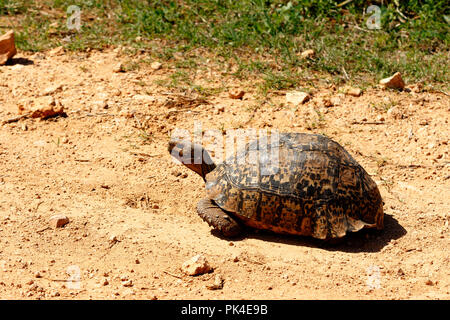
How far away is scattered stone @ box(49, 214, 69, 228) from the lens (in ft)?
14.6

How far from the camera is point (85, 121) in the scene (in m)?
6.16

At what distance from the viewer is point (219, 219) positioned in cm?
446

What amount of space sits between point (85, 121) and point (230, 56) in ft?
7.00

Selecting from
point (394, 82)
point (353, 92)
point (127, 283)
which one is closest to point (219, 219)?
point (127, 283)

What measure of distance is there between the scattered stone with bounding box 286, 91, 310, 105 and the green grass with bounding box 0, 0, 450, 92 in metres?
0.27

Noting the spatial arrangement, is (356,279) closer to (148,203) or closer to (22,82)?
(148,203)

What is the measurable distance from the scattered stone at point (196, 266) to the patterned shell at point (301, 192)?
607mm

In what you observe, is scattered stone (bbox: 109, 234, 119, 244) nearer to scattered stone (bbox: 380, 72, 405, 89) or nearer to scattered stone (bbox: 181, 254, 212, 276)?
scattered stone (bbox: 181, 254, 212, 276)

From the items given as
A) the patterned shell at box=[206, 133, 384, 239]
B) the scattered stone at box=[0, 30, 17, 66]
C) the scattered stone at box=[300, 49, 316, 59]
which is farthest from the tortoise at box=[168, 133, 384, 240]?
the scattered stone at box=[0, 30, 17, 66]

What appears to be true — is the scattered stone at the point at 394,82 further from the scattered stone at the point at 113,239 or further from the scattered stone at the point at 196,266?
the scattered stone at the point at 113,239

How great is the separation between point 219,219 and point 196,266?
1.90 feet

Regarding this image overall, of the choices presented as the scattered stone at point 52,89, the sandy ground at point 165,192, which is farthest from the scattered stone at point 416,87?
the scattered stone at point 52,89

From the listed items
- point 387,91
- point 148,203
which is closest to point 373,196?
point 148,203

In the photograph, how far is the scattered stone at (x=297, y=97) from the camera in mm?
6441
